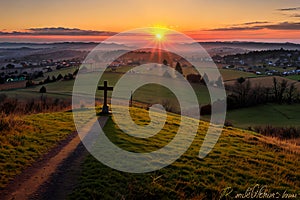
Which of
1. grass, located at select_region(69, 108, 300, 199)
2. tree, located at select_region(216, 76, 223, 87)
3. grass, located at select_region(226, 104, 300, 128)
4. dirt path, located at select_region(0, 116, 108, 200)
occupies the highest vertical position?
dirt path, located at select_region(0, 116, 108, 200)

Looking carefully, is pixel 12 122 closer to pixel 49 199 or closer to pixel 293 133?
pixel 49 199

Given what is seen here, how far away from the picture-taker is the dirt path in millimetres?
8883

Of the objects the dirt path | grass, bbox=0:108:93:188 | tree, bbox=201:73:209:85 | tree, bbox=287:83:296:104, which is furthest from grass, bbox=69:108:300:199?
tree, bbox=201:73:209:85

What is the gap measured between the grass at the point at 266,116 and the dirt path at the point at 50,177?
35.6 m

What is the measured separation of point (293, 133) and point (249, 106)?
22.5 meters

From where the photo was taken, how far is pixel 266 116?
5278 centimetres

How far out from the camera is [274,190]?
10844 millimetres

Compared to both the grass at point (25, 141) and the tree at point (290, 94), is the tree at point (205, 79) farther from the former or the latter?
the grass at point (25, 141)

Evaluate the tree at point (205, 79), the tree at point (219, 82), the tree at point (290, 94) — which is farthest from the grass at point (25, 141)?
the tree at point (205, 79)

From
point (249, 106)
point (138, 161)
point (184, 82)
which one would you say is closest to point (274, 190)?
point (138, 161)

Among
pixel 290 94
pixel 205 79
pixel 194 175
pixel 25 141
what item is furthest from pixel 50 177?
pixel 205 79

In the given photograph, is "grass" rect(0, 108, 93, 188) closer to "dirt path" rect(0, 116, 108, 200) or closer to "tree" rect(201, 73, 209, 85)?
"dirt path" rect(0, 116, 108, 200)

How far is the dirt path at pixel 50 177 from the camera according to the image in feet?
29.1

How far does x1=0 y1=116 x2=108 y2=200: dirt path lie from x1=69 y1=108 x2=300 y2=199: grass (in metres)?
0.42
